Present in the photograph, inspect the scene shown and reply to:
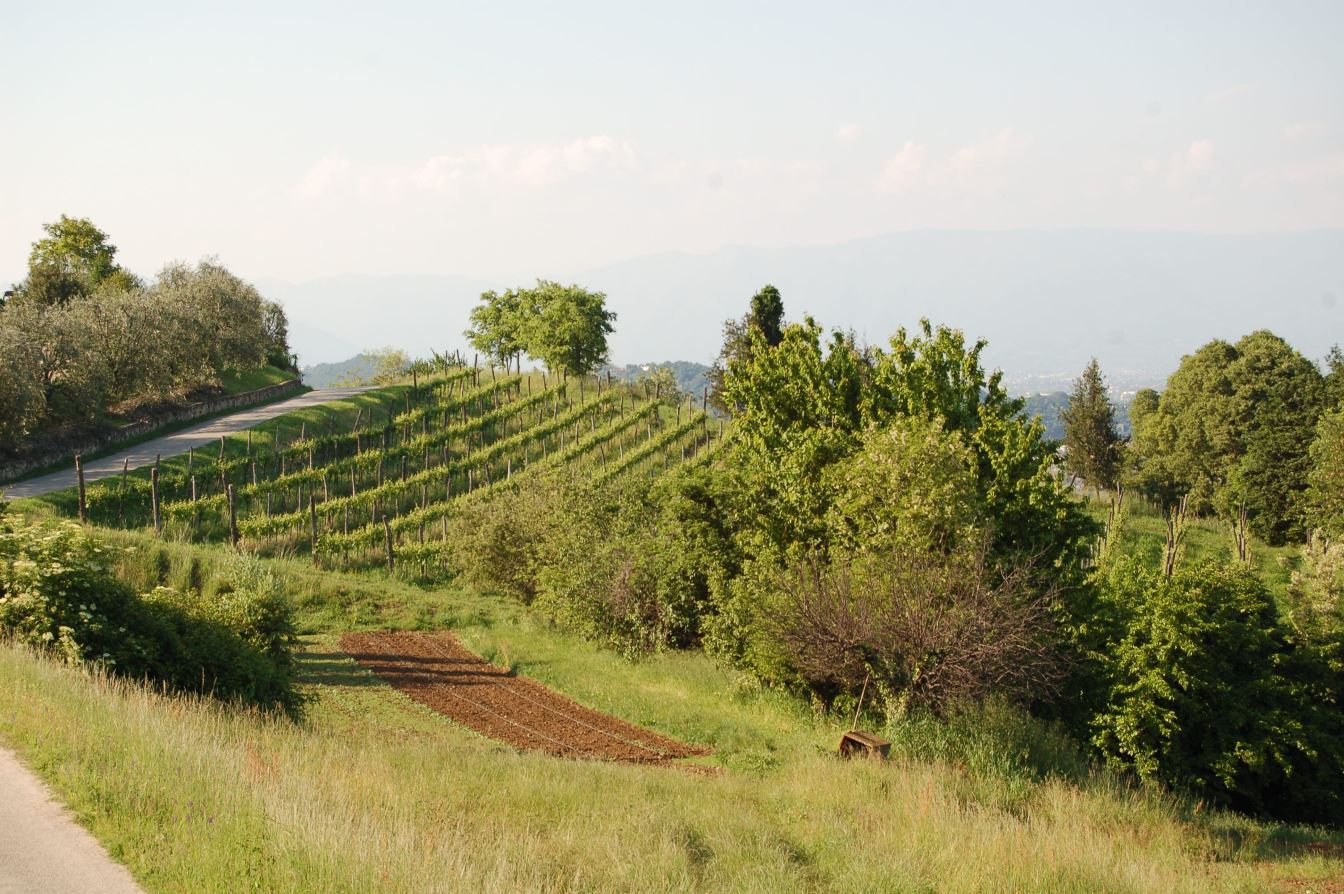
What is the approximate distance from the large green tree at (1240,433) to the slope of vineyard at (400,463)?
33451 millimetres

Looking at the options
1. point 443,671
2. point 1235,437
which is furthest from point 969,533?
point 1235,437

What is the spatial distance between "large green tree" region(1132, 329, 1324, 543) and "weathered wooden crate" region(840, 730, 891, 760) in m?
52.1

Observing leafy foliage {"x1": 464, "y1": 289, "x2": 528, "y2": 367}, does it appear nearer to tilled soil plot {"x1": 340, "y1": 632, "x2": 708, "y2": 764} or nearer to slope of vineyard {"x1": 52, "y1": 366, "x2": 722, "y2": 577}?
slope of vineyard {"x1": 52, "y1": 366, "x2": 722, "y2": 577}

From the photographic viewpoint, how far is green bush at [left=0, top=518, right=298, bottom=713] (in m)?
16.6

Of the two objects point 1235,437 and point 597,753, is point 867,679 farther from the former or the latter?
point 1235,437

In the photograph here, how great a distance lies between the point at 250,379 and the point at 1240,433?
7127 cm

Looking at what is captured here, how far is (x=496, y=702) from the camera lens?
1060 inches

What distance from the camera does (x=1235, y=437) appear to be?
223ft

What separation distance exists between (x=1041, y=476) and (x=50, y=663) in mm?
21266

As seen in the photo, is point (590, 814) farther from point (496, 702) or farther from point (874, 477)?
point (496, 702)

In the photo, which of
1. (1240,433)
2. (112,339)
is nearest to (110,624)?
(112,339)

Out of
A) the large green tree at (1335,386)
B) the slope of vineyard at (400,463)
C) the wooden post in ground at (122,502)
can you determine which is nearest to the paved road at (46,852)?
the slope of vineyard at (400,463)

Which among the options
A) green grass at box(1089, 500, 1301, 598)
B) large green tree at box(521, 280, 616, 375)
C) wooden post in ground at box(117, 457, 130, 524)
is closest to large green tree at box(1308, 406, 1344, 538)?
green grass at box(1089, 500, 1301, 598)

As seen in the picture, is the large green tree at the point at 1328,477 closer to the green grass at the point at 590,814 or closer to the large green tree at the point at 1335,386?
the large green tree at the point at 1335,386
